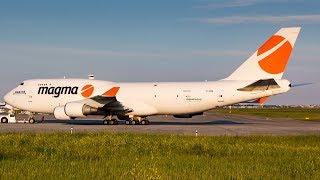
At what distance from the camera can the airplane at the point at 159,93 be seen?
45.6 meters

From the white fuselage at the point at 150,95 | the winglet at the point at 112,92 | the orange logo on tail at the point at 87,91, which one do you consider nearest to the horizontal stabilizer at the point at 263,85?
the white fuselage at the point at 150,95

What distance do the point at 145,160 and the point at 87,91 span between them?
119 feet

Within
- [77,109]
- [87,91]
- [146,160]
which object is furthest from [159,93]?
[146,160]

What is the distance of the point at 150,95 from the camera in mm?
50062

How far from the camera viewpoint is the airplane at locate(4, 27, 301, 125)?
149 feet

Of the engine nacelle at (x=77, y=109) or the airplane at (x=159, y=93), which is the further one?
the engine nacelle at (x=77, y=109)

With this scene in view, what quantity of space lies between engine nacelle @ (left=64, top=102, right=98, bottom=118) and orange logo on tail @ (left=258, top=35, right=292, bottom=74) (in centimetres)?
1681

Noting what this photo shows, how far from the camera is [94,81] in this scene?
53.8 meters

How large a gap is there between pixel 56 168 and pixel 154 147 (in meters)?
7.62

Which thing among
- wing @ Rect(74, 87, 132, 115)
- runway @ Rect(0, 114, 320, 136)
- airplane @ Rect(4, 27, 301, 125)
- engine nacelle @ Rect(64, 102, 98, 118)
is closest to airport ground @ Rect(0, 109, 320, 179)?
runway @ Rect(0, 114, 320, 136)

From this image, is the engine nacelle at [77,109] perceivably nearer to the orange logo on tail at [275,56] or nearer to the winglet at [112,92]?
the winglet at [112,92]

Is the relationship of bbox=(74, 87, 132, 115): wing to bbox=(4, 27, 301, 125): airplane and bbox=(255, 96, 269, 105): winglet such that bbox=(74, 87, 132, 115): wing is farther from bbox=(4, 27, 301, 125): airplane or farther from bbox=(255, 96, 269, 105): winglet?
bbox=(255, 96, 269, 105): winglet

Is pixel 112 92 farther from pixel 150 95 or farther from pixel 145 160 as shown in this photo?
pixel 145 160

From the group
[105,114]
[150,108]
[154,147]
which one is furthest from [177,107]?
[154,147]
